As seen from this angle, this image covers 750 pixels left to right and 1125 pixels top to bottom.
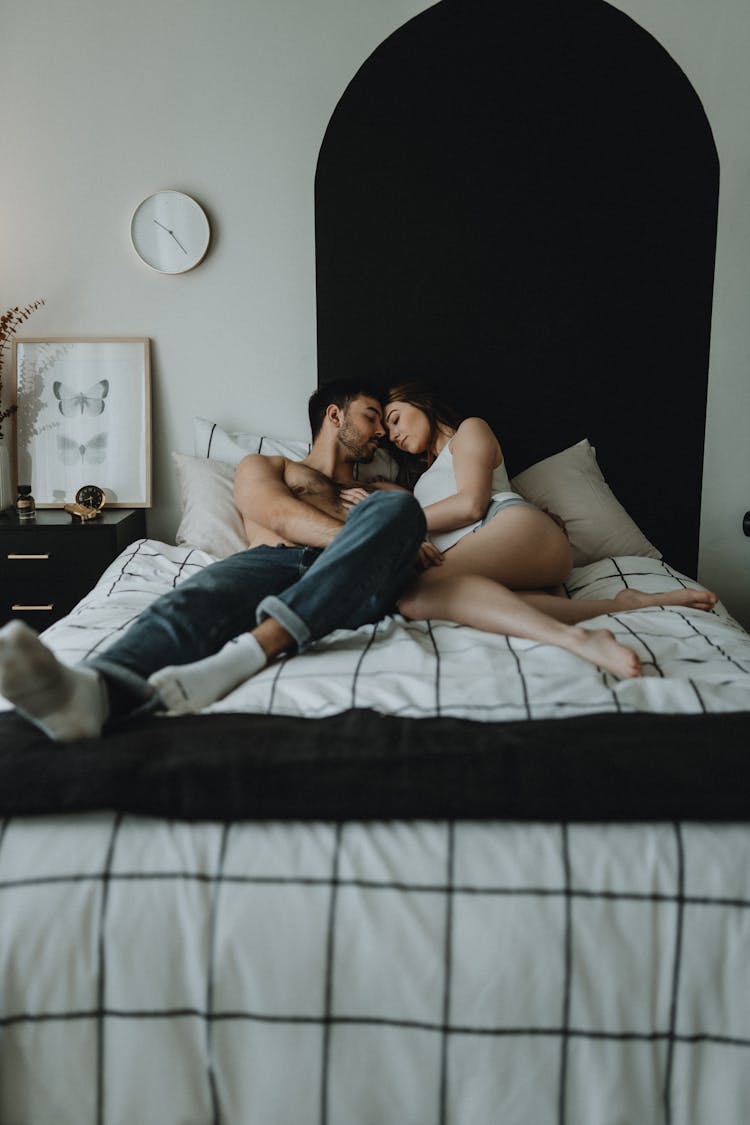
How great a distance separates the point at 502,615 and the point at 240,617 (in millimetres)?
526

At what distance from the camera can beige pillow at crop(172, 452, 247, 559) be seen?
265 cm

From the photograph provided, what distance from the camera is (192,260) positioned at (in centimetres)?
296

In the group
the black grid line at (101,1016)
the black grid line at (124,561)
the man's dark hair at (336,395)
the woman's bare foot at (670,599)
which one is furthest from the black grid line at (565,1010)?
the man's dark hair at (336,395)

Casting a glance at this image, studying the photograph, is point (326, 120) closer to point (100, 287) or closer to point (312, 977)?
point (100, 287)

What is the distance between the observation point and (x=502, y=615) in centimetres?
174

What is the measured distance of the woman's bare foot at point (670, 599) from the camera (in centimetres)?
200

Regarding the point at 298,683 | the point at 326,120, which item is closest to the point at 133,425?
the point at 326,120

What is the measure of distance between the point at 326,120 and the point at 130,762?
2541 millimetres

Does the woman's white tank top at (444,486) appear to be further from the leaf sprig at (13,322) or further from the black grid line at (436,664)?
the leaf sprig at (13,322)

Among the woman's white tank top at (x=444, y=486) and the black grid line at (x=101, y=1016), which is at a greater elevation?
the woman's white tank top at (x=444, y=486)

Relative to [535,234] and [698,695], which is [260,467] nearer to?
[535,234]

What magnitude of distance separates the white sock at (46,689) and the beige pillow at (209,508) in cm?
141

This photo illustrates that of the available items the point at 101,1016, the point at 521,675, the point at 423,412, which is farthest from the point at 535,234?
the point at 101,1016

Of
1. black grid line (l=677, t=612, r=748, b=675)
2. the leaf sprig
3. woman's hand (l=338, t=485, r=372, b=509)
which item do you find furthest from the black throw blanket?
the leaf sprig
